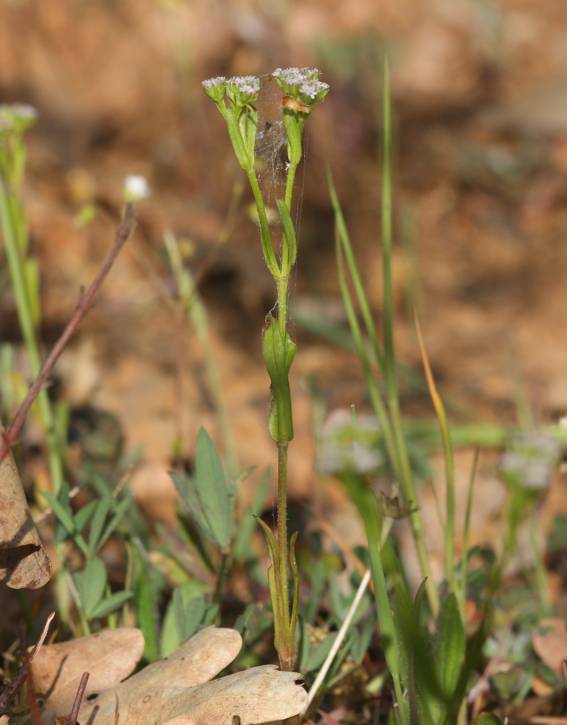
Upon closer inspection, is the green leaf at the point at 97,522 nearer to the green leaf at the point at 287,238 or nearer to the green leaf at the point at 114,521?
the green leaf at the point at 114,521

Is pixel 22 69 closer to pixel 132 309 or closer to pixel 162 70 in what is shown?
pixel 162 70

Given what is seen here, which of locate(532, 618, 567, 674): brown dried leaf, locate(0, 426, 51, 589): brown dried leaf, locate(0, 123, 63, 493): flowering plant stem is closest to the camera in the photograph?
locate(0, 426, 51, 589): brown dried leaf

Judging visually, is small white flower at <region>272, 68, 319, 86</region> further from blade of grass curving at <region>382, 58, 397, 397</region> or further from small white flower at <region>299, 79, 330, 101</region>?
blade of grass curving at <region>382, 58, 397, 397</region>

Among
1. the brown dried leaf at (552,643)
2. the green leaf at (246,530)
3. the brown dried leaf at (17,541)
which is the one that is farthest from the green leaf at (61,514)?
Result: the brown dried leaf at (552,643)

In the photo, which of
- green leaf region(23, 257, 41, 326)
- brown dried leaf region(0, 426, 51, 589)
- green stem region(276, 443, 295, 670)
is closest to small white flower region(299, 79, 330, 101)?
green stem region(276, 443, 295, 670)

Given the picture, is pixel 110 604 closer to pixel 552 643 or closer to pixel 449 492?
pixel 449 492

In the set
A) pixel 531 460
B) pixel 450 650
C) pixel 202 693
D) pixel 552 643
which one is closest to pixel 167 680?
pixel 202 693

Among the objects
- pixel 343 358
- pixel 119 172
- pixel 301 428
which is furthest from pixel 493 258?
pixel 119 172
